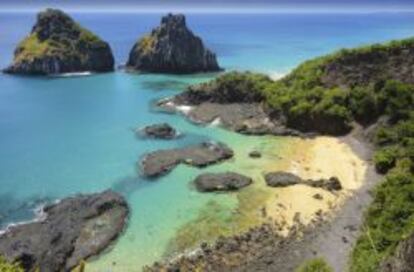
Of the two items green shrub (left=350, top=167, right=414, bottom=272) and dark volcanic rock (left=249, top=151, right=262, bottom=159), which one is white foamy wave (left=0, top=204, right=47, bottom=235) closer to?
dark volcanic rock (left=249, top=151, right=262, bottom=159)

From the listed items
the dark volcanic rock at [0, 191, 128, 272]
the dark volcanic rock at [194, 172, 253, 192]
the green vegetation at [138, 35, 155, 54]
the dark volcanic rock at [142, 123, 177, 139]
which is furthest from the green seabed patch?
the green vegetation at [138, 35, 155, 54]

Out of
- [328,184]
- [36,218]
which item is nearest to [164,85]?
[328,184]

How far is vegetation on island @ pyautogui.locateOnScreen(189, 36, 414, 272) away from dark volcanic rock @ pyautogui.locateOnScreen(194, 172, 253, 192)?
17.0 m

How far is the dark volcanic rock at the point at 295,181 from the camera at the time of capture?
2628 inches

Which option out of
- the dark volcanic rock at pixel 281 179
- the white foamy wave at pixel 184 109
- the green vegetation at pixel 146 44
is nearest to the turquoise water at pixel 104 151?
the white foamy wave at pixel 184 109

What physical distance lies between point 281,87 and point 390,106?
22903 mm

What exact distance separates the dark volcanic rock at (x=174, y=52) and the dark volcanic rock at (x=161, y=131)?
59.1m

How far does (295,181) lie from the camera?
68250mm

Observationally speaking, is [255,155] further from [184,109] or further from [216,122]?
[184,109]

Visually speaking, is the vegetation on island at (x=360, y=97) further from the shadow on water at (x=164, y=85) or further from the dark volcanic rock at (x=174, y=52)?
the dark volcanic rock at (x=174, y=52)

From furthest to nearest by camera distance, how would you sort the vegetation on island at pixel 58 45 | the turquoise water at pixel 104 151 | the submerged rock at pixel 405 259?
the vegetation on island at pixel 58 45, the turquoise water at pixel 104 151, the submerged rock at pixel 405 259

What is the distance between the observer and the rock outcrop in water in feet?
503

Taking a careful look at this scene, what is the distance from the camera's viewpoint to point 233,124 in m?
94.4

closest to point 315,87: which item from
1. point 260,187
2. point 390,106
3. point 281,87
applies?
point 281,87
